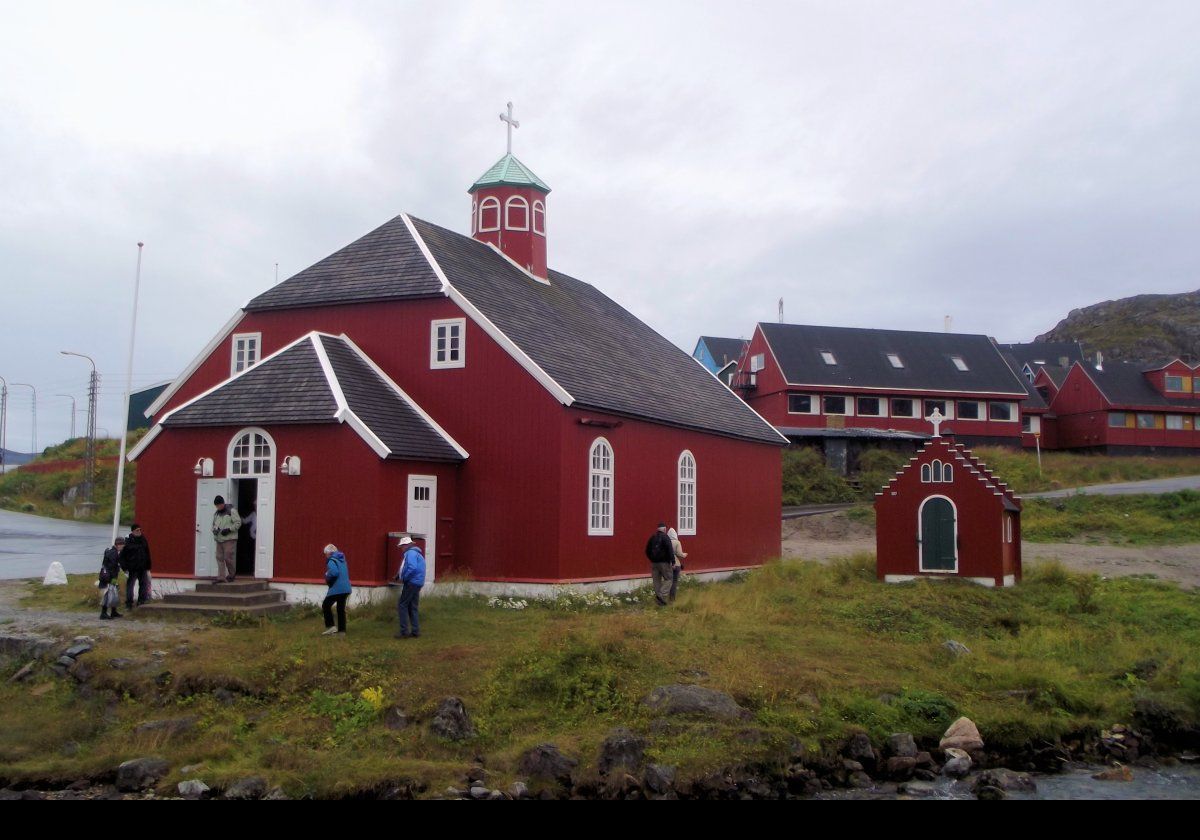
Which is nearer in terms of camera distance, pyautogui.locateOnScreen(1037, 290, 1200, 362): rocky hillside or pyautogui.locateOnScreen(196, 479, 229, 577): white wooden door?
pyautogui.locateOnScreen(196, 479, 229, 577): white wooden door

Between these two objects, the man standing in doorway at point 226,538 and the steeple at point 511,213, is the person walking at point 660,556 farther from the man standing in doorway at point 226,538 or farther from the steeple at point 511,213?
the steeple at point 511,213

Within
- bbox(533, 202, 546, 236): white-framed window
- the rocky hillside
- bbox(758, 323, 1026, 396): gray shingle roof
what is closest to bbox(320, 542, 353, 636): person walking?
bbox(533, 202, 546, 236): white-framed window

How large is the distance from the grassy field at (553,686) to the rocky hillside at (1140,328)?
97.5m

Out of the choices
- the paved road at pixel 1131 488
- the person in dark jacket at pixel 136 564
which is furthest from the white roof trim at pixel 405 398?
the paved road at pixel 1131 488

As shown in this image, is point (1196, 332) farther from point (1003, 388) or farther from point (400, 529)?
point (400, 529)

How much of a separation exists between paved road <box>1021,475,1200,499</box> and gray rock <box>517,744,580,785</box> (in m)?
33.7

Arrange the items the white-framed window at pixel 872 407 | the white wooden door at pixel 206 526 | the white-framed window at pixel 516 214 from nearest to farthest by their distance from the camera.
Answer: the white wooden door at pixel 206 526 < the white-framed window at pixel 516 214 < the white-framed window at pixel 872 407

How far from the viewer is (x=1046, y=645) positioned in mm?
17984

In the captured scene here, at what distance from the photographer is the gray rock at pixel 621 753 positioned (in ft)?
40.5

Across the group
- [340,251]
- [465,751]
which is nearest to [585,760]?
[465,751]

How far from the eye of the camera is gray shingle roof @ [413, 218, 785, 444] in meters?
23.1

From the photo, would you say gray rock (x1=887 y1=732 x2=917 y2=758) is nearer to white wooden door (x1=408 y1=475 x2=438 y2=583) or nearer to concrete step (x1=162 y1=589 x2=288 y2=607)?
white wooden door (x1=408 y1=475 x2=438 y2=583)

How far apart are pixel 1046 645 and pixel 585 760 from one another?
365 inches

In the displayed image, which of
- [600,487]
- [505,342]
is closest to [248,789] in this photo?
[505,342]
